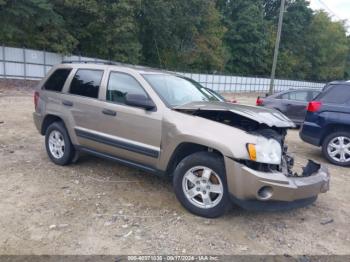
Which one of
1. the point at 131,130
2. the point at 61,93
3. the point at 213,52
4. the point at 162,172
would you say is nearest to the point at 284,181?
the point at 162,172

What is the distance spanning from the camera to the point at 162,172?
4.25 meters

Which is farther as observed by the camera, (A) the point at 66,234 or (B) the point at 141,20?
(B) the point at 141,20

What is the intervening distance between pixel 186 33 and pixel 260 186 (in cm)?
3364

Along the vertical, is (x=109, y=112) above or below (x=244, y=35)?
below

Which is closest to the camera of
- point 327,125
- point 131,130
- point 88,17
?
point 131,130

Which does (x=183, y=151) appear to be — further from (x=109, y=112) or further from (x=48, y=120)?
(x=48, y=120)

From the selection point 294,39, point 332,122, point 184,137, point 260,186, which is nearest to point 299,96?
point 332,122

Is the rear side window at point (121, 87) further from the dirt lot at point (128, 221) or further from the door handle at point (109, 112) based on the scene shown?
the dirt lot at point (128, 221)

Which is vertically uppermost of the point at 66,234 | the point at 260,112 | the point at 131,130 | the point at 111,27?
the point at 111,27

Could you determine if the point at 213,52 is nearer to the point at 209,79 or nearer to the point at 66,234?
the point at 209,79

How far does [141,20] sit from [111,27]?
6.13 m

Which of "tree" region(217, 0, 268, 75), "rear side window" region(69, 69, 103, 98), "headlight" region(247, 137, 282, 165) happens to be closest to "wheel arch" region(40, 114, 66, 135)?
"rear side window" region(69, 69, 103, 98)

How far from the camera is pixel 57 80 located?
18.4 feet

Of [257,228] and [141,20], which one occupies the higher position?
[141,20]
